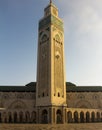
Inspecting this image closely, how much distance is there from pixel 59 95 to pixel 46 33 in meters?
12.8

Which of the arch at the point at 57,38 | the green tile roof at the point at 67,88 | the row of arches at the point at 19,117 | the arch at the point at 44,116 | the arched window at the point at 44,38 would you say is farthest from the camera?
the green tile roof at the point at 67,88

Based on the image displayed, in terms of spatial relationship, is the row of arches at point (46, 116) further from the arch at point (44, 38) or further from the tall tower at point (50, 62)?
the arch at point (44, 38)

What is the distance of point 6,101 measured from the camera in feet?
164

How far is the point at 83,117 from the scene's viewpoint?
147 feet

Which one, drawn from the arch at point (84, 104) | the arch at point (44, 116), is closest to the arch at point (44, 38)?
the arch at point (44, 116)

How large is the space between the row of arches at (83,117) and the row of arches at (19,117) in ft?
23.6

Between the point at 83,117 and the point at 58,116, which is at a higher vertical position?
the point at 58,116

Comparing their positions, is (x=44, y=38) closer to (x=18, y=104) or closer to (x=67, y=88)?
(x=67, y=88)

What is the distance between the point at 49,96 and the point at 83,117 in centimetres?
961

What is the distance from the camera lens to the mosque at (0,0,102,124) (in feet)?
134

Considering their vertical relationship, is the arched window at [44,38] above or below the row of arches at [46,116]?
above

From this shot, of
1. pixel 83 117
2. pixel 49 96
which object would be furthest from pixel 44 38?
pixel 83 117

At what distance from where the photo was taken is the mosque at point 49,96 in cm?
4078

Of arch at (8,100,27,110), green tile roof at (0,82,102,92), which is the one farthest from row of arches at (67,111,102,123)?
arch at (8,100,27,110)
